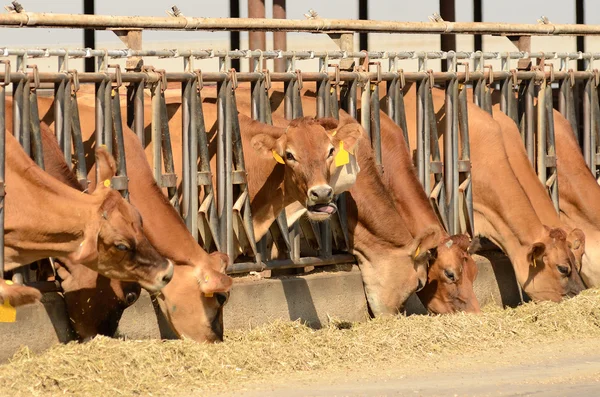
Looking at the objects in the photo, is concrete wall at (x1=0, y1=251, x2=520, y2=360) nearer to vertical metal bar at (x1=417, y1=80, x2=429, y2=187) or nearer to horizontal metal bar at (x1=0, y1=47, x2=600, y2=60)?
vertical metal bar at (x1=417, y1=80, x2=429, y2=187)

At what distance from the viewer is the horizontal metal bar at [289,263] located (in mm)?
8930

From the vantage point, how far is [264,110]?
9.34 meters

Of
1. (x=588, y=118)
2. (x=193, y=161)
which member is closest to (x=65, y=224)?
(x=193, y=161)

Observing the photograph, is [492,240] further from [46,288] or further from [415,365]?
[46,288]

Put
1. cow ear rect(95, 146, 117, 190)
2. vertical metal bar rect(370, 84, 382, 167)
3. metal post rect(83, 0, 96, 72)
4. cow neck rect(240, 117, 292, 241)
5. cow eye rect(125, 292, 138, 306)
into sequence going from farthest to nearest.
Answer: metal post rect(83, 0, 96, 72) → vertical metal bar rect(370, 84, 382, 167) → cow neck rect(240, 117, 292, 241) → cow eye rect(125, 292, 138, 306) → cow ear rect(95, 146, 117, 190)

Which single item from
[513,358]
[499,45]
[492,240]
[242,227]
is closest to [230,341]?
[242,227]

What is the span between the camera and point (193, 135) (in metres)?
8.77

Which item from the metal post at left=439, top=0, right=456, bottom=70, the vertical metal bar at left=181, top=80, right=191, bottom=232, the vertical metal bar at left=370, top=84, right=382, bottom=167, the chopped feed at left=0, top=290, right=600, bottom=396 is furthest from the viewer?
the metal post at left=439, top=0, right=456, bottom=70

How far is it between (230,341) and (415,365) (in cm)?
119

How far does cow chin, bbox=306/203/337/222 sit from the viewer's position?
845 cm

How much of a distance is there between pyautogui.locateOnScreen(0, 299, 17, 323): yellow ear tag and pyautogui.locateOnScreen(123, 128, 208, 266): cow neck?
126cm

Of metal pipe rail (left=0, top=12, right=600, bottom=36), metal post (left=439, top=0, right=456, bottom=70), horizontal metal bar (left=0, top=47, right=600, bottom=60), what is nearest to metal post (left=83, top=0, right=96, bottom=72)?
metal post (left=439, top=0, right=456, bottom=70)

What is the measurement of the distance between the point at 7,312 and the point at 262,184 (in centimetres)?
270

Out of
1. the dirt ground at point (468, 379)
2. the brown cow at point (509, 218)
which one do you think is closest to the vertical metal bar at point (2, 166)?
the dirt ground at point (468, 379)
